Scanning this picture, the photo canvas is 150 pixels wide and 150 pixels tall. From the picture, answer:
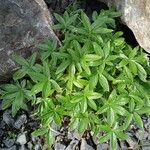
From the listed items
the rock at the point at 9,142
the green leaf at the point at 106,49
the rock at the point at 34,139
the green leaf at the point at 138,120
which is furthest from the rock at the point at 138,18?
the rock at the point at 9,142

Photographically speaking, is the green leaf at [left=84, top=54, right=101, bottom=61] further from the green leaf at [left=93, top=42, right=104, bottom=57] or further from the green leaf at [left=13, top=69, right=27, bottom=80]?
the green leaf at [left=13, top=69, right=27, bottom=80]

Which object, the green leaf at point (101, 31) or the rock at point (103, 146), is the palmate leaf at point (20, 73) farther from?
the rock at point (103, 146)

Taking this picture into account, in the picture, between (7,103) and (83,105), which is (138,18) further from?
(7,103)

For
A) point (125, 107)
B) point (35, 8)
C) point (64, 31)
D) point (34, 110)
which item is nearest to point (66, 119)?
point (34, 110)

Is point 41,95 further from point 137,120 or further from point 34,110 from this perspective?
point 137,120

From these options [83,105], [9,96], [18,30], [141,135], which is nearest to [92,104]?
[83,105]
